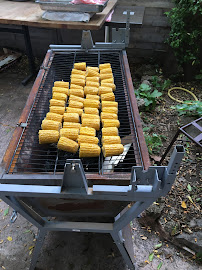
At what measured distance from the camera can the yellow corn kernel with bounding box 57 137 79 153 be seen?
2.34m

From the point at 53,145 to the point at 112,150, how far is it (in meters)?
0.79

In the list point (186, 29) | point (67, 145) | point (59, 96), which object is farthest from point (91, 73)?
point (186, 29)

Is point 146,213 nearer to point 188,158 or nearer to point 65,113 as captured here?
point 188,158

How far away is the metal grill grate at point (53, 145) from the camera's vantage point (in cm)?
221

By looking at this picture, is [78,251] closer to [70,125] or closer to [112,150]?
[112,150]

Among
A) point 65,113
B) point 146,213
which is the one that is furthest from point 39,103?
point 146,213

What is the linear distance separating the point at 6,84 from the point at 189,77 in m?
5.20

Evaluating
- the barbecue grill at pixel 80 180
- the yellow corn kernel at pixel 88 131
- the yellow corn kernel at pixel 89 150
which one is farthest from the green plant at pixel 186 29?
the yellow corn kernel at pixel 89 150

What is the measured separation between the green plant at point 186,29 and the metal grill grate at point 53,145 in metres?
2.05

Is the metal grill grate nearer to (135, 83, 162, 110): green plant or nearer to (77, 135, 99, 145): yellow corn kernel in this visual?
(77, 135, 99, 145): yellow corn kernel

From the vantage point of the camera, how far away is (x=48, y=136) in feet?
7.88

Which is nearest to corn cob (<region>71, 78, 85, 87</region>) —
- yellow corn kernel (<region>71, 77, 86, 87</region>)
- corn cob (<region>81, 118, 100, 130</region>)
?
yellow corn kernel (<region>71, 77, 86, 87</region>)

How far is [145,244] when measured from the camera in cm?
296

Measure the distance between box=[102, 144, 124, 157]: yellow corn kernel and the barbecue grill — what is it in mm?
80
